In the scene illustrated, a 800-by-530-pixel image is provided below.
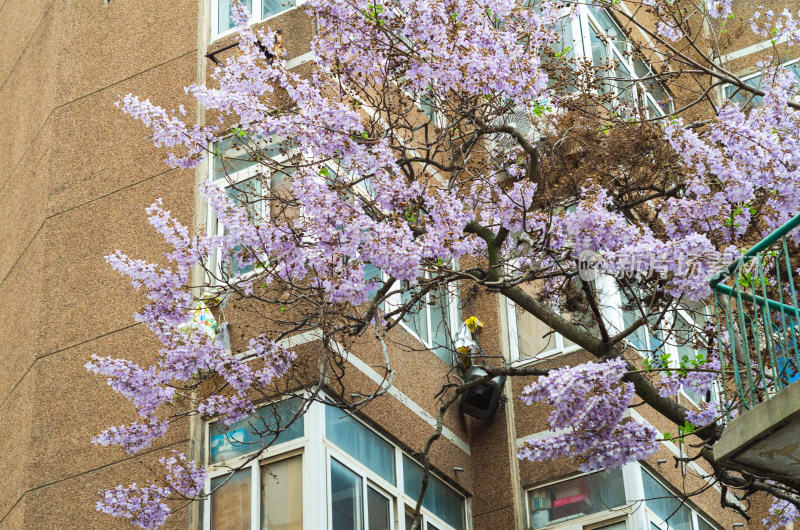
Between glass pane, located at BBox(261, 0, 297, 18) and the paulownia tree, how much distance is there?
201 cm

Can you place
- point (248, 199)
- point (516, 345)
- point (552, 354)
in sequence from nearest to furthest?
point (248, 199) < point (552, 354) < point (516, 345)

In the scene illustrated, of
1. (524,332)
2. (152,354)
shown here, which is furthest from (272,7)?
(524,332)

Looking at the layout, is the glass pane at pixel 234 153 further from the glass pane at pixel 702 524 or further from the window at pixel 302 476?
the glass pane at pixel 702 524

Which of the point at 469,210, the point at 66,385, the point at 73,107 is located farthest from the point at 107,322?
the point at 469,210

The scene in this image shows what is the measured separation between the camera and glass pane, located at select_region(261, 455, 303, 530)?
10406 mm

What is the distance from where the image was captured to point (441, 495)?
1266cm

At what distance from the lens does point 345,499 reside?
35.3 ft

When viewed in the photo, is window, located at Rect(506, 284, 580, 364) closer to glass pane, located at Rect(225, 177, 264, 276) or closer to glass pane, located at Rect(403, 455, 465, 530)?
glass pane, located at Rect(403, 455, 465, 530)

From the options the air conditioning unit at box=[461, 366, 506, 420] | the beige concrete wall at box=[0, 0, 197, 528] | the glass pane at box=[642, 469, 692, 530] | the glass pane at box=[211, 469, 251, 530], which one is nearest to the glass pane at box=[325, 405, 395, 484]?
the glass pane at box=[211, 469, 251, 530]

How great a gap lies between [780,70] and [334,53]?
4276 mm

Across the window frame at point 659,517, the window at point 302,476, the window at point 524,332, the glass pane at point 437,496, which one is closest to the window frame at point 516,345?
the window at point 524,332

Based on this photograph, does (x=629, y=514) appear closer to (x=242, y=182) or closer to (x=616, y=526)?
(x=616, y=526)

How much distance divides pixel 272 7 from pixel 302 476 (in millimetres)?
6022

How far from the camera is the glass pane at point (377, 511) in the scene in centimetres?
1106
